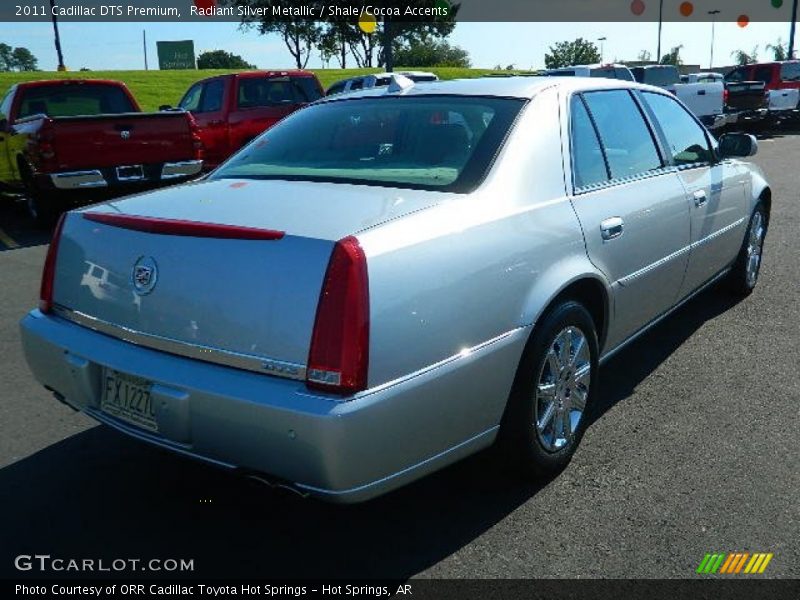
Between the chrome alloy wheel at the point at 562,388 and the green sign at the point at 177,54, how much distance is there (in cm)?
6146

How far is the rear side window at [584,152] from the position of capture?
136 inches

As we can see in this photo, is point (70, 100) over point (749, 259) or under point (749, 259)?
over

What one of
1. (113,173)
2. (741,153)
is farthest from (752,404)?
(113,173)

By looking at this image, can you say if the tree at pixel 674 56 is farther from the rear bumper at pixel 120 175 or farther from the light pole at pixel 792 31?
the rear bumper at pixel 120 175

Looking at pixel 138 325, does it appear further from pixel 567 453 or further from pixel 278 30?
pixel 278 30

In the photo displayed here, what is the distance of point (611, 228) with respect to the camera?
11.4 feet

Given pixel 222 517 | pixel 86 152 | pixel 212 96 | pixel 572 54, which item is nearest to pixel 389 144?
pixel 222 517

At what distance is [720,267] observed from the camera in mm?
5164

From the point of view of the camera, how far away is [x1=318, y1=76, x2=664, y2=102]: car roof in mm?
3525

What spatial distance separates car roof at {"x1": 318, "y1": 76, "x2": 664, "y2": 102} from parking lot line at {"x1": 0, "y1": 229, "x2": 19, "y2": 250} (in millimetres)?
5937

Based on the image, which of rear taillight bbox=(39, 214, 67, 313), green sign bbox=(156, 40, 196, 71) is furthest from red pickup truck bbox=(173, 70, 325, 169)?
green sign bbox=(156, 40, 196, 71)

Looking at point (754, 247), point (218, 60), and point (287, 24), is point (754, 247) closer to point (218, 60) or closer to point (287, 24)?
point (287, 24)

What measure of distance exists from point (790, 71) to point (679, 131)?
21.7m

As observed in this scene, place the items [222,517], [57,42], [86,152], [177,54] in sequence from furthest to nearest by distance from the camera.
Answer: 1. [177,54]
2. [57,42]
3. [86,152]
4. [222,517]
